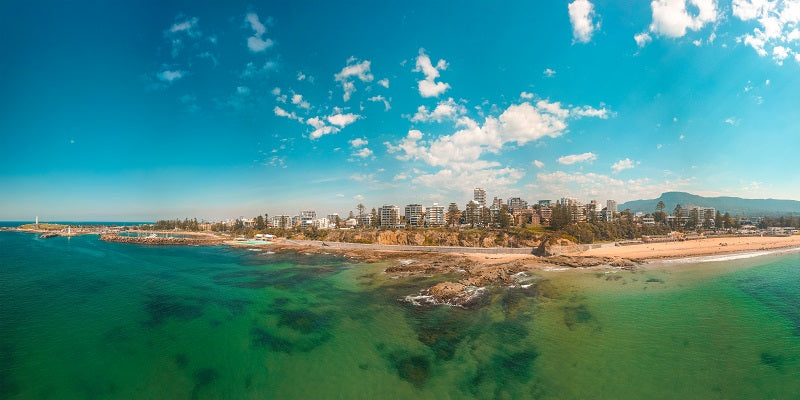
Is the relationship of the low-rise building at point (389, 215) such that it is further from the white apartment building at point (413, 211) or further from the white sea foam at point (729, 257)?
the white sea foam at point (729, 257)

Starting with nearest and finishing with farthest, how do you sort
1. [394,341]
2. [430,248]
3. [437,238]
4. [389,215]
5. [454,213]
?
[394,341]
[430,248]
[437,238]
[454,213]
[389,215]

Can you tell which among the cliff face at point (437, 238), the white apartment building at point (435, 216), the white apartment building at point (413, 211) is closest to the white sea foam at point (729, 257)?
the cliff face at point (437, 238)

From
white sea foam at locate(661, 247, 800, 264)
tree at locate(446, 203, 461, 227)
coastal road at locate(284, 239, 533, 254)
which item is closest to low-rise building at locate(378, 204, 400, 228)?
tree at locate(446, 203, 461, 227)

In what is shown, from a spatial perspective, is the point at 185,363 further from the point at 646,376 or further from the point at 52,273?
the point at 52,273

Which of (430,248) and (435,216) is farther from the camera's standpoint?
(435,216)

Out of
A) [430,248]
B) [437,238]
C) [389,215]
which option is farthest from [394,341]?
[389,215]

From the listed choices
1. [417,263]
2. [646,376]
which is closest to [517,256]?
[417,263]

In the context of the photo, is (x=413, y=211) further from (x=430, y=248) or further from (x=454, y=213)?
(x=430, y=248)
